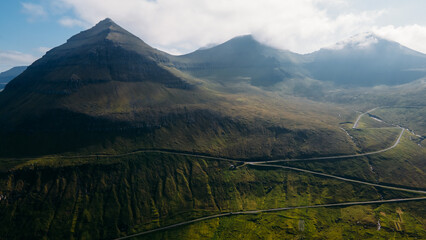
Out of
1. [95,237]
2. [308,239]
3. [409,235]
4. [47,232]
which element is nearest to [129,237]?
[95,237]

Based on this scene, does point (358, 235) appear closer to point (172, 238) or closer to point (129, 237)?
point (172, 238)

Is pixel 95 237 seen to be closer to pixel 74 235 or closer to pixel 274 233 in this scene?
pixel 74 235

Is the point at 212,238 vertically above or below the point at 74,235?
below

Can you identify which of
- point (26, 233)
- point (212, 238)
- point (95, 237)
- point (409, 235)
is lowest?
point (409, 235)

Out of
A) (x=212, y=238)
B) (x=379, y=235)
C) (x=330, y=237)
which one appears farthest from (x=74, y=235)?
(x=379, y=235)

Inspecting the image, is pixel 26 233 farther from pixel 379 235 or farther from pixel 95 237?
pixel 379 235

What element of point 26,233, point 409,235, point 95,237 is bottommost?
point 409,235

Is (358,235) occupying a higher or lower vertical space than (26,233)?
lower

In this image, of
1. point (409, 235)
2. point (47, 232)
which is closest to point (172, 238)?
point (47, 232)
